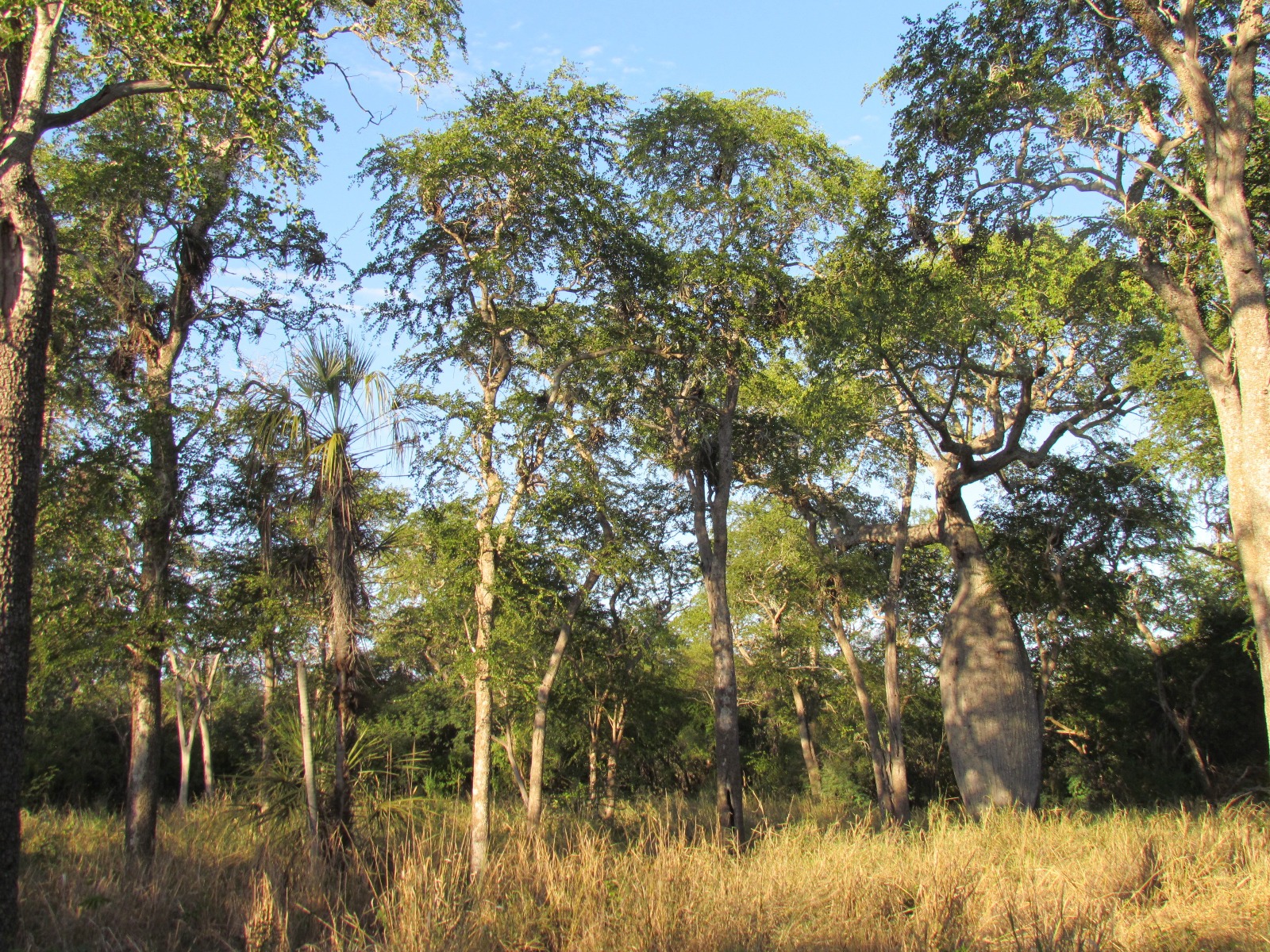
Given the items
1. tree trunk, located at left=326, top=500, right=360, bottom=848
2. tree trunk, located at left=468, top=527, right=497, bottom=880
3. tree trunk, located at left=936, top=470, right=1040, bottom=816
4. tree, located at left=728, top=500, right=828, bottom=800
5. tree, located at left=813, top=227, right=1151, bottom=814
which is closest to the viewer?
tree trunk, located at left=326, top=500, right=360, bottom=848

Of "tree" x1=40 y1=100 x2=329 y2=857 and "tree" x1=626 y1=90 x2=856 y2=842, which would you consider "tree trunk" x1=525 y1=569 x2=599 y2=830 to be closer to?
"tree" x1=626 y1=90 x2=856 y2=842

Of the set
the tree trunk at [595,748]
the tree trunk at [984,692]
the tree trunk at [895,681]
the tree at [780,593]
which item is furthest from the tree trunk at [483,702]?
the tree trunk at [595,748]

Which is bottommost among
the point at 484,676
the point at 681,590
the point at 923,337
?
the point at 484,676

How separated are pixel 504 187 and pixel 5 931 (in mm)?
8785

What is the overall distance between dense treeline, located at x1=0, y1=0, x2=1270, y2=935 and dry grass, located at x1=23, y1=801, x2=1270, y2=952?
1290 millimetres

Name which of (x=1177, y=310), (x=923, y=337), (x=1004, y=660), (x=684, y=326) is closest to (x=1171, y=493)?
(x=1004, y=660)

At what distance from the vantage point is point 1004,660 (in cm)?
1367

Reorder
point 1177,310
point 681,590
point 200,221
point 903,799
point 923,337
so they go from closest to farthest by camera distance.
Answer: point 1177,310 → point 200,221 → point 923,337 → point 681,590 → point 903,799

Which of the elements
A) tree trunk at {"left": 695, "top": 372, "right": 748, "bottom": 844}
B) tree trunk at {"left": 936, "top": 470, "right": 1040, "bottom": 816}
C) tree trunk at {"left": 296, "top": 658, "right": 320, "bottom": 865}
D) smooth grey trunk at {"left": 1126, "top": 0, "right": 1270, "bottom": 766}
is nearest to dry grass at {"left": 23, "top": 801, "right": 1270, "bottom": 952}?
tree trunk at {"left": 296, "top": 658, "right": 320, "bottom": 865}

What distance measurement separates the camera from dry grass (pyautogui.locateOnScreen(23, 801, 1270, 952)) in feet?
15.4

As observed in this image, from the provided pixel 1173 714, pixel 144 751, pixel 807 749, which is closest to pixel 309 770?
pixel 144 751

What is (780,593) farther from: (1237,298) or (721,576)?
(1237,298)

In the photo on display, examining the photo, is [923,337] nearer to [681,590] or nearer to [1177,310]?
[1177,310]

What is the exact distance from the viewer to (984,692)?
13.6 metres
